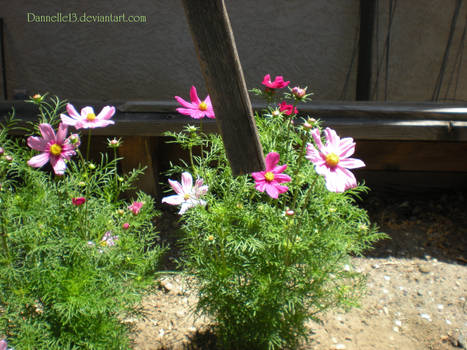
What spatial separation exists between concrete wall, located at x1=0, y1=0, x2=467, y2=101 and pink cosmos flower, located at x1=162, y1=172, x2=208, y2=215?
1819 mm

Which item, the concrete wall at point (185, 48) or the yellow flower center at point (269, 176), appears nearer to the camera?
the yellow flower center at point (269, 176)

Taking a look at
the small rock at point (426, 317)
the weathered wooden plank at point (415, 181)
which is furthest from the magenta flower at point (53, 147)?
the weathered wooden plank at point (415, 181)

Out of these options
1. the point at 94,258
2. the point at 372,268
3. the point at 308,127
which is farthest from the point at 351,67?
the point at 94,258

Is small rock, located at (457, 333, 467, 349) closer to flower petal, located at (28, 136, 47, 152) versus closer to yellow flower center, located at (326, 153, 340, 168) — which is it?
yellow flower center, located at (326, 153, 340, 168)

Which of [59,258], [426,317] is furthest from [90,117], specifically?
[426,317]

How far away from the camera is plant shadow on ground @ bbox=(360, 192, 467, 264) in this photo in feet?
6.96

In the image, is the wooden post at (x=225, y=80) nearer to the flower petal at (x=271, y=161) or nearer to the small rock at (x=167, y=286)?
the flower petal at (x=271, y=161)

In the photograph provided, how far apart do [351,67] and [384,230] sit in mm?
1211

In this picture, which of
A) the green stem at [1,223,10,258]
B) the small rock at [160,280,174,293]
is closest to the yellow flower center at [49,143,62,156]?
the green stem at [1,223,10,258]

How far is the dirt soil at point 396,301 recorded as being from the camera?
157 cm

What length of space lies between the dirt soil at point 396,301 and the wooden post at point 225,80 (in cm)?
56

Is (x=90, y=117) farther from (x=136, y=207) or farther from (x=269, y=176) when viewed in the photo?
(x=269, y=176)

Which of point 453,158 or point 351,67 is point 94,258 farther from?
point 351,67

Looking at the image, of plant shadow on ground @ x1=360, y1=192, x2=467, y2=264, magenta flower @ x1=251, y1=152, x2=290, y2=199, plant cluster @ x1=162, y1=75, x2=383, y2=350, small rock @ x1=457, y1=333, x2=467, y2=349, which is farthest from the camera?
plant shadow on ground @ x1=360, y1=192, x2=467, y2=264
